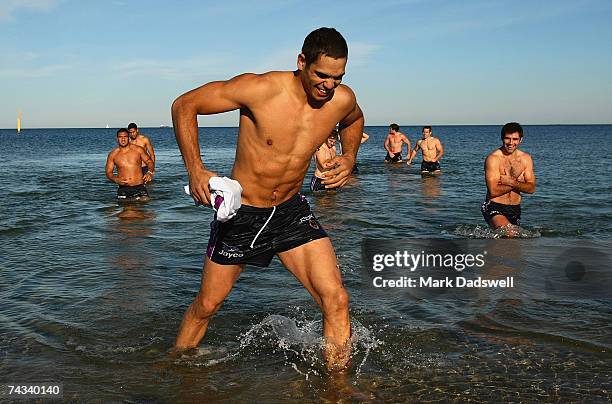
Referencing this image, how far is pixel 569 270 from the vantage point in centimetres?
802

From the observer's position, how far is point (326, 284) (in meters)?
4.27

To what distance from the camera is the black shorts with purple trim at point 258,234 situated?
14.3 ft

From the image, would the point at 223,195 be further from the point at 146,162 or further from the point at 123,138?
the point at 146,162

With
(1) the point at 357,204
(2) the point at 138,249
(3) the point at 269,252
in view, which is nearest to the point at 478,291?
(3) the point at 269,252

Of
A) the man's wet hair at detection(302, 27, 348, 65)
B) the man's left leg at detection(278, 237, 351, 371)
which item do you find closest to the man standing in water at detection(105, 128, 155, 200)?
the man's left leg at detection(278, 237, 351, 371)

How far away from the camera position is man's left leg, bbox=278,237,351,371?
4.29 meters

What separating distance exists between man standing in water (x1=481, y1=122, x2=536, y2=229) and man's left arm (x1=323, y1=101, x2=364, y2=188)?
15.2 ft

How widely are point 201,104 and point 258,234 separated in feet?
3.32

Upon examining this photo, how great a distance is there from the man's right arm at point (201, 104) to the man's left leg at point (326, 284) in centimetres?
102

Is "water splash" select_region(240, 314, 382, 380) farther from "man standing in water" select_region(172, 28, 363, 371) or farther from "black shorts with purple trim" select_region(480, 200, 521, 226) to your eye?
"black shorts with purple trim" select_region(480, 200, 521, 226)

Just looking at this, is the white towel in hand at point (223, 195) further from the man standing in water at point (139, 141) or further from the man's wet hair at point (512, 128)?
the man standing in water at point (139, 141)

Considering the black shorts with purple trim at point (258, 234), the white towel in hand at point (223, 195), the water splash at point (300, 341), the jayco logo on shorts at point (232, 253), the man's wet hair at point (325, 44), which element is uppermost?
the man's wet hair at point (325, 44)

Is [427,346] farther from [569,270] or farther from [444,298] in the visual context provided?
[569,270]

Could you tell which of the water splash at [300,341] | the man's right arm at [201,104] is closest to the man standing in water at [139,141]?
the water splash at [300,341]
